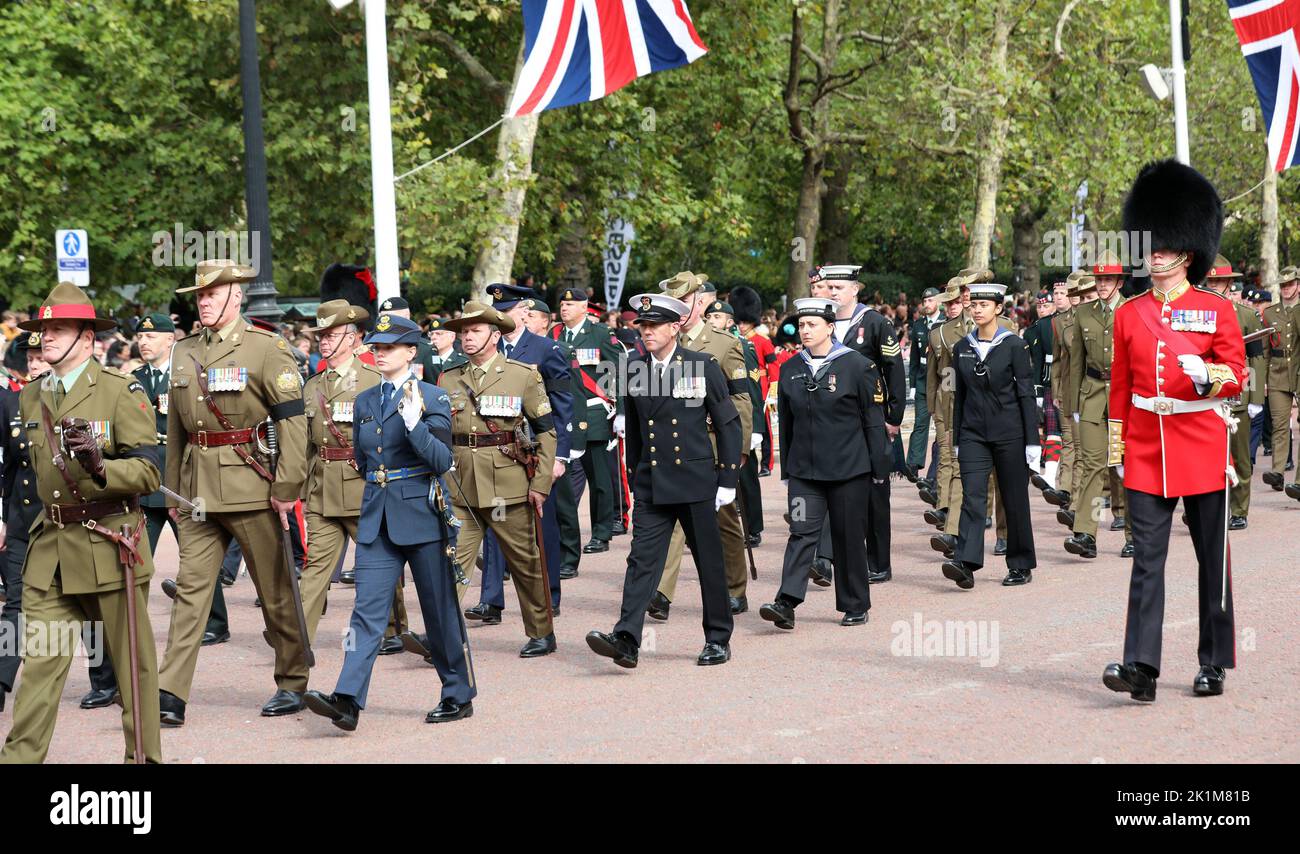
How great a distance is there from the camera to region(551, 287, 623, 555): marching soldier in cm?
1412

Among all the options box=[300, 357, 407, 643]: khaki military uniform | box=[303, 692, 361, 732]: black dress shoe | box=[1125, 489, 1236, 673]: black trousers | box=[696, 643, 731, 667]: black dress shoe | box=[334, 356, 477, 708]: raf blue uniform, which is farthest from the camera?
box=[300, 357, 407, 643]: khaki military uniform

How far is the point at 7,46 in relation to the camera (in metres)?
22.8

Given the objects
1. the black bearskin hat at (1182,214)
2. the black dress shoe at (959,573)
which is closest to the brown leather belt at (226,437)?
the black bearskin hat at (1182,214)

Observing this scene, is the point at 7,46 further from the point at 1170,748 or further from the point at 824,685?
the point at 1170,748

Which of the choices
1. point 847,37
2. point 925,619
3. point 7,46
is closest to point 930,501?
point 925,619

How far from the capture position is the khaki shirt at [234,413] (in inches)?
333

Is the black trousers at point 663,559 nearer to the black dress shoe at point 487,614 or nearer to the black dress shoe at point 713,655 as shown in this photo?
the black dress shoe at point 713,655

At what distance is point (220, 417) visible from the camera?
8.54 meters

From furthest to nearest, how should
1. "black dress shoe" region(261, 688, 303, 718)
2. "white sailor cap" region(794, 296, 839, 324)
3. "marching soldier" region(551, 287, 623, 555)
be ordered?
"marching soldier" region(551, 287, 623, 555) → "white sailor cap" region(794, 296, 839, 324) → "black dress shoe" region(261, 688, 303, 718)

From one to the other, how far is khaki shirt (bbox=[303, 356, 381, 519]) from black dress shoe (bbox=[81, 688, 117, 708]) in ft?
4.73

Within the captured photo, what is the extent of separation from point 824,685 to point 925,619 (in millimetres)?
1992

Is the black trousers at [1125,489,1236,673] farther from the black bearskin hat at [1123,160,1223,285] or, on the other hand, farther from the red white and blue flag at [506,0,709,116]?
the red white and blue flag at [506,0,709,116]

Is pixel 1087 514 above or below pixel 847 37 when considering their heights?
below

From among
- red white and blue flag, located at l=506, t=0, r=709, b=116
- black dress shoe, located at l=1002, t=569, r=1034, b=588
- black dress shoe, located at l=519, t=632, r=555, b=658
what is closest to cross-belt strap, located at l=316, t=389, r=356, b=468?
black dress shoe, located at l=519, t=632, r=555, b=658
